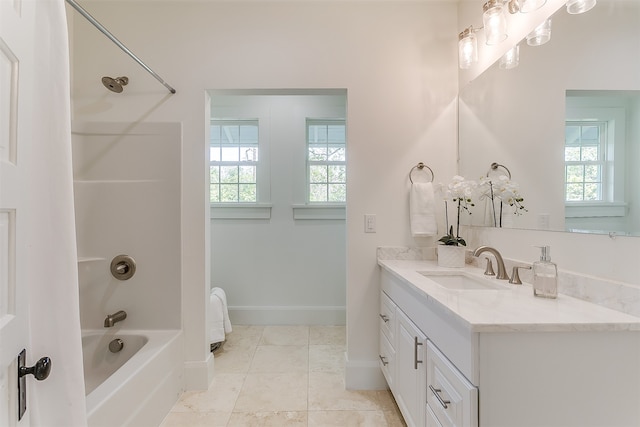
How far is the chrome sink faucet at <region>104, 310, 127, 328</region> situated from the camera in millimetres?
1688

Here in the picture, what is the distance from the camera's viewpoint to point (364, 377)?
5.75ft

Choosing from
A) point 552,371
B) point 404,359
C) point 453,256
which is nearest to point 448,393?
point 552,371

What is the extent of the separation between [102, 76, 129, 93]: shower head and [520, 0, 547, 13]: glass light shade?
7.49 feet

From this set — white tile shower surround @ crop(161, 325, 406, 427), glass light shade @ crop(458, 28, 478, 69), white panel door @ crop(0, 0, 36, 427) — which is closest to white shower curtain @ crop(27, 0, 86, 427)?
white panel door @ crop(0, 0, 36, 427)

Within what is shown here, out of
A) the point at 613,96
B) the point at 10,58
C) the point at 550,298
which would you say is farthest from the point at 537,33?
the point at 10,58

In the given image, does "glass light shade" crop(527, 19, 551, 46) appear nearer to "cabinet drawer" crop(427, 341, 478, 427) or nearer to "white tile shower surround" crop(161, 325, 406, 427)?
"cabinet drawer" crop(427, 341, 478, 427)

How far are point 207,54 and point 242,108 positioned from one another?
0.93m

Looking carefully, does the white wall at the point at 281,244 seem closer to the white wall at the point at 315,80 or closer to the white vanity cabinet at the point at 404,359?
the white wall at the point at 315,80

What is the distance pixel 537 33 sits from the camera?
1.18 metres

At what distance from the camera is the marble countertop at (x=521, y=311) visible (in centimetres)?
75

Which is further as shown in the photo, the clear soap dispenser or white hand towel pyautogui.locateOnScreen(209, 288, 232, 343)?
white hand towel pyautogui.locateOnScreen(209, 288, 232, 343)

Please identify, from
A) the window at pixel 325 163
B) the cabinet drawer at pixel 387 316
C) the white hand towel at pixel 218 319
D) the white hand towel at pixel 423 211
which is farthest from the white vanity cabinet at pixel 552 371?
the window at pixel 325 163

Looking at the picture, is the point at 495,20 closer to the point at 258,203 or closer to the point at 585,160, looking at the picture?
the point at 585,160

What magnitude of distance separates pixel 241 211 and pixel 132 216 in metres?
1.05
